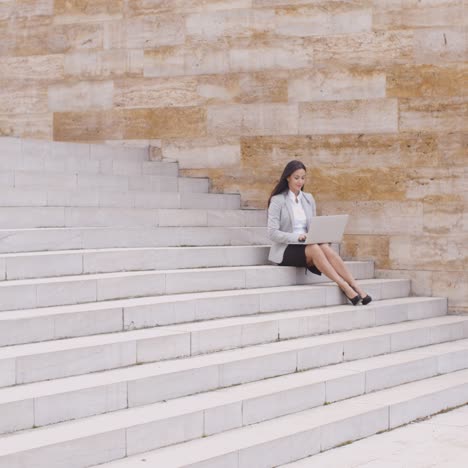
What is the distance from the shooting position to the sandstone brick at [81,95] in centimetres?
1225

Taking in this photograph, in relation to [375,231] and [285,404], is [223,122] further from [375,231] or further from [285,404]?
[285,404]

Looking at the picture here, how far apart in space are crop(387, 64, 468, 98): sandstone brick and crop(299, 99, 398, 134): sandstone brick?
0.17m

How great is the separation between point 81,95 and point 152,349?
19.8 ft

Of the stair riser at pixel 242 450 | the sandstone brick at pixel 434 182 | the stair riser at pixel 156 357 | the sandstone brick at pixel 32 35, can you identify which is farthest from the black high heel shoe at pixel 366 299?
the sandstone brick at pixel 32 35

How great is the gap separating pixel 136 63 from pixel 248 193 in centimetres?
205

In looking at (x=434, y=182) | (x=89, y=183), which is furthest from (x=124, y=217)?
(x=434, y=182)

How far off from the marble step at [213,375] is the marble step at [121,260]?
940 mm

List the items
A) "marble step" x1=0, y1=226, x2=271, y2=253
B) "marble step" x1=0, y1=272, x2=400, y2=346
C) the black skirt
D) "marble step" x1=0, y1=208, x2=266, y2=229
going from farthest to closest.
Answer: the black skirt
"marble step" x1=0, y1=208, x2=266, y2=229
"marble step" x1=0, y1=226, x2=271, y2=253
"marble step" x1=0, y1=272, x2=400, y2=346

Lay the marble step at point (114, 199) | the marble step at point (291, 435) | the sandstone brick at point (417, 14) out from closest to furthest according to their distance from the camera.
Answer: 1. the marble step at point (291, 435)
2. the marble step at point (114, 199)
3. the sandstone brick at point (417, 14)

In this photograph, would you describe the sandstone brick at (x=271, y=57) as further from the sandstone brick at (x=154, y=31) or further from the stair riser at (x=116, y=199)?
the stair riser at (x=116, y=199)

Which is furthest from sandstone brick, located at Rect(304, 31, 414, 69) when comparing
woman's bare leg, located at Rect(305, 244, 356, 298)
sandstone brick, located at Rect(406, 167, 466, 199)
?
woman's bare leg, located at Rect(305, 244, 356, 298)

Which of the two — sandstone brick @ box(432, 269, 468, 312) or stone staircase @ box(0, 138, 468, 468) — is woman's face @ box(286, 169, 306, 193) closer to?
stone staircase @ box(0, 138, 468, 468)

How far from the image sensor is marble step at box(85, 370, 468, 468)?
5633 millimetres

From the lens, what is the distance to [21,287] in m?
6.99
